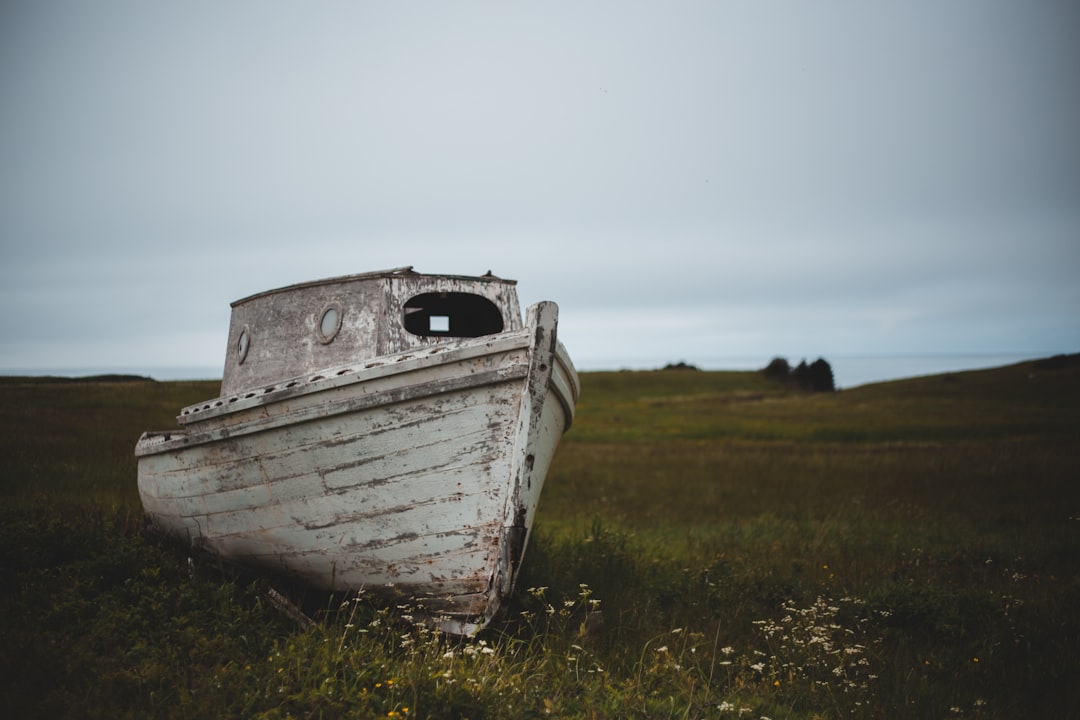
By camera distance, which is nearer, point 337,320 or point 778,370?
point 337,320

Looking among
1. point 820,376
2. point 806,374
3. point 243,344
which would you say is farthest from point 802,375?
→ point 243,344

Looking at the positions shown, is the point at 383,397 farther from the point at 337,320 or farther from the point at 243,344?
the point at 243,344

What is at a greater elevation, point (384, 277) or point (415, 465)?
point (384, 277)

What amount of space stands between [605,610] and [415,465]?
8.88 ft

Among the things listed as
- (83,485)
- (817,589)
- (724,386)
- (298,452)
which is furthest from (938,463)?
(724,386)

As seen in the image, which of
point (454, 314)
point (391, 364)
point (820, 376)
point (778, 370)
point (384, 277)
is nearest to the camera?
point (391, 364)

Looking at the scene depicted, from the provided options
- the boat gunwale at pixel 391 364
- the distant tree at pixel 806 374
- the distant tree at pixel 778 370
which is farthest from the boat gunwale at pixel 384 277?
the distant tree at pixel 778 370

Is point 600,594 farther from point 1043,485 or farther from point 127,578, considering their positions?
point 1043,485

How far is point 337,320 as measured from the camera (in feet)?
20.6

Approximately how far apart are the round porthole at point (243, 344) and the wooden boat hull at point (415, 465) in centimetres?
162

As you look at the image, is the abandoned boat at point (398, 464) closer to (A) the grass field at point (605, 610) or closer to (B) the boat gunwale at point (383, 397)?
(B) the boat gunwale at point (383, 397)

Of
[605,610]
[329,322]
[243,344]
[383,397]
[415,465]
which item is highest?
[329,322]

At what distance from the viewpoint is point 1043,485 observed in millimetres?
13297

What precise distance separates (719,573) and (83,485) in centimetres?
871
